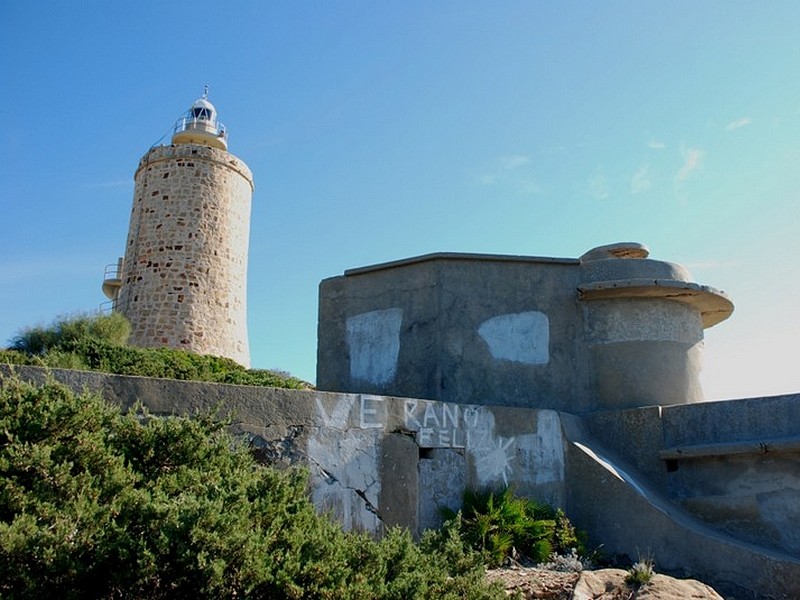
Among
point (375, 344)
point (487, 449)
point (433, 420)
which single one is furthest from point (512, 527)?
point (375, 344)

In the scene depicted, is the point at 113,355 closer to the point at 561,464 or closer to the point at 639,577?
the point at 561,464

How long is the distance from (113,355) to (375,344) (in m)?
9.30

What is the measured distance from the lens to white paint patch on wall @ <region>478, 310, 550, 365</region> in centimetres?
1045

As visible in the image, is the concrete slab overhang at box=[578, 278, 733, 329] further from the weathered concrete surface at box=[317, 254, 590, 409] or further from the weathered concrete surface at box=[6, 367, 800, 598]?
the weathered concrete surface at box=[6, 367, 800, 598]

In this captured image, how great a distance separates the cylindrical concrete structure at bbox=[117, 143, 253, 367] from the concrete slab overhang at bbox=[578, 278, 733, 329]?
1791cm

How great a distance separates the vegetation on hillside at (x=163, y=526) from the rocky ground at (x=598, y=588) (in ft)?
3.68

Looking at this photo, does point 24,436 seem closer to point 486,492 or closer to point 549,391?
point 486,492

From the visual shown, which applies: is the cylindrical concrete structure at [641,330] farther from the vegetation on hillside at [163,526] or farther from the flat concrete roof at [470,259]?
the vegetation on hillside at [163,526]

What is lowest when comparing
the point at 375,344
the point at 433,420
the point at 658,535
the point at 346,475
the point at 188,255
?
the point at 658,535

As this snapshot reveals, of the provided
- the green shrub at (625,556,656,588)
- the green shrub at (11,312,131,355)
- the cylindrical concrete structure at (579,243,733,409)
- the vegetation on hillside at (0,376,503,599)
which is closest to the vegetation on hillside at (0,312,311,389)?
the green shrub at (11,312,131,355)

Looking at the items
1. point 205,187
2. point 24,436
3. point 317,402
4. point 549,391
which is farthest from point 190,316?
point 24,436

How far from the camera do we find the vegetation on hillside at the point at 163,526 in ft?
13.7

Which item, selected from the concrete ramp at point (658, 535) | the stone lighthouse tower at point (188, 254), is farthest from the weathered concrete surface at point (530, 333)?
the stone lighthouse tower at point (188, 254)

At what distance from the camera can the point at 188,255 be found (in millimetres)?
26719
